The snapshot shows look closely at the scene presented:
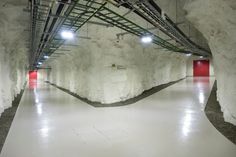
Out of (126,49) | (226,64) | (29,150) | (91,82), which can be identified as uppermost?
(126,49)

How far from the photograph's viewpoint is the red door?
31.8 metres

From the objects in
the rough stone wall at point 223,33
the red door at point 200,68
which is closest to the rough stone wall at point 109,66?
the rough stone wall at point 223,33

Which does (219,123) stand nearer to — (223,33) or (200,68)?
(223,33)

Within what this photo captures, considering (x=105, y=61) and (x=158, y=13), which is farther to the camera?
(x=105, y=61)

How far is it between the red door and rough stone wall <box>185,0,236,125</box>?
27.0 metres

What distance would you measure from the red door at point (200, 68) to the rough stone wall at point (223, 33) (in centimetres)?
2695

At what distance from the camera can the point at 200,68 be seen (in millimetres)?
32125

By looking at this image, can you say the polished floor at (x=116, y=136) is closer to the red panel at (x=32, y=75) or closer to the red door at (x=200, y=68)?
the red door at (x=200, y=68)

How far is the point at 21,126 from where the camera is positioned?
5.75 m

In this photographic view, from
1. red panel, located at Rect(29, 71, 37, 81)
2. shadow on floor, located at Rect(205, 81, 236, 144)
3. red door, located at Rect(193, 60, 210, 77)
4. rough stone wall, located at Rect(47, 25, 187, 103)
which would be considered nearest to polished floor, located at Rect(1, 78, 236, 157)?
shadow on floor, located at Rect(205, 81, 236, 144)

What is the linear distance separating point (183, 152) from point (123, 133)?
156 centimetres

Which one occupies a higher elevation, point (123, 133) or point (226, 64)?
point (226, 64)

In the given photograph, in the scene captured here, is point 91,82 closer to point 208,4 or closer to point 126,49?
point 126,49

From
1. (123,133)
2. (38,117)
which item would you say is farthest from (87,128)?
(38,117)
